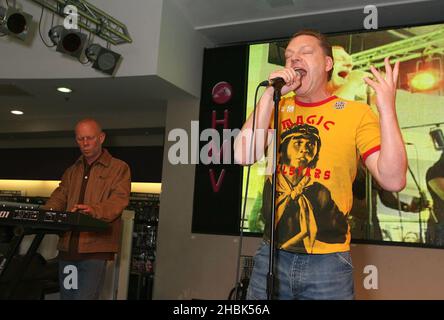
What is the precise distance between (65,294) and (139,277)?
2811 millimetres

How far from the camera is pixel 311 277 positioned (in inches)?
43.3

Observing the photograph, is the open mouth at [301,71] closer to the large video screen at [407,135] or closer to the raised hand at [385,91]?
the raised hand at [385,91]

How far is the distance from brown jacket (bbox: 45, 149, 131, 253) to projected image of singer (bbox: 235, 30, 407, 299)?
1.21 meters

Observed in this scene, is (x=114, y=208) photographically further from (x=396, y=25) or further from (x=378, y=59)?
(x=396, y=25)

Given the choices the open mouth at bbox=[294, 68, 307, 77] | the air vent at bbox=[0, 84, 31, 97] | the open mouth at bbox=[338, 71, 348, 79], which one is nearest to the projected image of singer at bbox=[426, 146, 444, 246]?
the open mouth at bbox=[338, 71, 348, 79]

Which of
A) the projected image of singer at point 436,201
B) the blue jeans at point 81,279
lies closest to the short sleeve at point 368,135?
the blue jeans at point 81,279

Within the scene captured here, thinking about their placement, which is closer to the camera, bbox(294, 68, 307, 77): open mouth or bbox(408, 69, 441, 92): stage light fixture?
bbox(294, 68, 307, 77): open mouth

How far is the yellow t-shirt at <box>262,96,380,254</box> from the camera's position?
3.69 feet

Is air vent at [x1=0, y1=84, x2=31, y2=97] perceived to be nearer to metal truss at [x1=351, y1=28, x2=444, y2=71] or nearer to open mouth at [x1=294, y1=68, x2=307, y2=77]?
metal truss at [x1=351, y1=28, x2=444, y2=71]

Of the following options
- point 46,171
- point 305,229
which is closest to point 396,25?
point 305,229

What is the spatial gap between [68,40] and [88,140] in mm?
1462

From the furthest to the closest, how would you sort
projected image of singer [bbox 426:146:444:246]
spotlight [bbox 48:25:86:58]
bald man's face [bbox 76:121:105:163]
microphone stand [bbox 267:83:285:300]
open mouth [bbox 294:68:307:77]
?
1. spotlight [bbox 48:25:86:58]
2. projected image of singer [bbox 426:146:444:246]
3. bald man's face [bbox 76:121:105:163]
4. open mouth [bbox 294:68:307:77]
5. microphone stand [bbox 267:83:285:300]

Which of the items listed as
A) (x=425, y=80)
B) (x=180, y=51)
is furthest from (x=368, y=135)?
(x=180, y=51)

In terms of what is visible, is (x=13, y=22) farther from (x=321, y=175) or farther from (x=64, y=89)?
(x=321, y=175)
